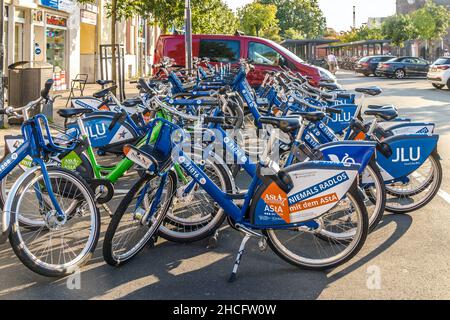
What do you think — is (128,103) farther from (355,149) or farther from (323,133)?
(355,149)

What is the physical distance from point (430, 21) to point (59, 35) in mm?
56832

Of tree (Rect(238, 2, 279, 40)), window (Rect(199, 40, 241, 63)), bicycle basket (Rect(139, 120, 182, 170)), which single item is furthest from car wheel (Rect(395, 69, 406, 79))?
bicycle basket (Rect(139, 120, 182, 170))

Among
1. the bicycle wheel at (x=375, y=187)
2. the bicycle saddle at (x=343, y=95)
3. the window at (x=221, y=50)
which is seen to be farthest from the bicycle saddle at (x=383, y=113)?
the window at (x=221, y=50)

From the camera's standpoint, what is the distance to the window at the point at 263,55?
1527cm

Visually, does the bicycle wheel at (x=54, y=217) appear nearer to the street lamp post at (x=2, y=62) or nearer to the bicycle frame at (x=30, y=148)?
the bicycle frame at (x=30, y=148)

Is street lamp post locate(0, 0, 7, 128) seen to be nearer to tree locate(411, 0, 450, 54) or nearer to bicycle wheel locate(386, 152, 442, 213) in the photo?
bicycle wheel locate(386, 152, 442, 213)

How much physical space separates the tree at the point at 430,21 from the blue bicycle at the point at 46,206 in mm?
68968

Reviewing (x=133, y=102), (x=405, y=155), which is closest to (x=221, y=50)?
(x=133, y=102)

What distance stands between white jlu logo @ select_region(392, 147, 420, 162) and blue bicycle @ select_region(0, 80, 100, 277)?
9.13 feet

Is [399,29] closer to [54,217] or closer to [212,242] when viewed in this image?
[212,242]
